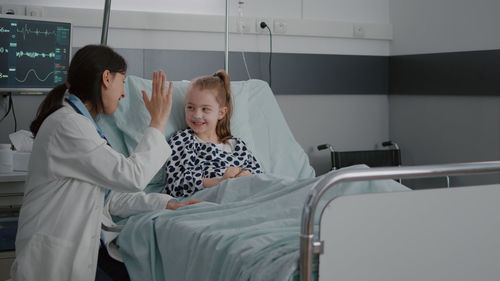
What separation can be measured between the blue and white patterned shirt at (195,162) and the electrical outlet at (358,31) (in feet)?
5.74

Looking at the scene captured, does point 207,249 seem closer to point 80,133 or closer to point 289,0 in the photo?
point 80,133

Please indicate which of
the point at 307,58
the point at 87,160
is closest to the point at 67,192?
the point at 87,160

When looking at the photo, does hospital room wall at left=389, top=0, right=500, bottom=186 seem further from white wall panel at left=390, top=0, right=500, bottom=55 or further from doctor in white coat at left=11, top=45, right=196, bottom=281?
doctor in white coat at left=11, top=45, right=196, bottom=281

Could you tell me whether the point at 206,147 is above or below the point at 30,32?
below

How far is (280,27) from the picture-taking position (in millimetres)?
4113

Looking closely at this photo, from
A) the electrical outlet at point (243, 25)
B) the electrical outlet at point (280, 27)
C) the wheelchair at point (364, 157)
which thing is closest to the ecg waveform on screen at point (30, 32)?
the electrical outlet at point (243, 25)

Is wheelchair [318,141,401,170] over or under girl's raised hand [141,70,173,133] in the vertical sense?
under

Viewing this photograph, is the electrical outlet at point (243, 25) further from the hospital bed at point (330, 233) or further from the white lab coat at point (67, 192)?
the white lab coat at point (67, 192)

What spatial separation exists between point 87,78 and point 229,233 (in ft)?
2.46

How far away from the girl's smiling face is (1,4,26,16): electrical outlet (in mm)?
1144

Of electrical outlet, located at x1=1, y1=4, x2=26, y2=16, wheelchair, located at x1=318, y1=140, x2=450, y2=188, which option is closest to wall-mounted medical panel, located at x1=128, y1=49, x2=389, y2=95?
wheelchair, located at x1=318, y1=140, x2=450, y2=188

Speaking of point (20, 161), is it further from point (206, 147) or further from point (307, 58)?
point (307, 58)

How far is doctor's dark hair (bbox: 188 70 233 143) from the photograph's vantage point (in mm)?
2955

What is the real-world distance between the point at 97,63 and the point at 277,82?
2.13 m
